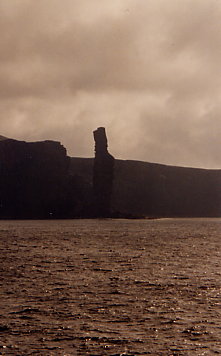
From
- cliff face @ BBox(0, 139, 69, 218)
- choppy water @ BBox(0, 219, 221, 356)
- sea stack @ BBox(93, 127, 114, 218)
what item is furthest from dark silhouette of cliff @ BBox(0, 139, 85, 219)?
choppy water @ BBox(0, 219, 221, 356)

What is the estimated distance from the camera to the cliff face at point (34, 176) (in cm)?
16162

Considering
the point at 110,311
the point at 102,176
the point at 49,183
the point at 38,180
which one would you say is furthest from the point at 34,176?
the point at 110,311

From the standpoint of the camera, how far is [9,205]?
525 feet

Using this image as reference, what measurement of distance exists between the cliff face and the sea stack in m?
9.52

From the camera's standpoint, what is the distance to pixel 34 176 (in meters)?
165

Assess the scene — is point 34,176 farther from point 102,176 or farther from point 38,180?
point 102,176

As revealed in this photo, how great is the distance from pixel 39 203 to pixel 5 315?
15154 centimetres

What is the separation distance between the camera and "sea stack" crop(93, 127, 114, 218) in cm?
16050

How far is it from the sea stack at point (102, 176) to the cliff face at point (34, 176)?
31.2 feet

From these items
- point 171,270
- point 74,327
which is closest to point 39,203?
point 171,270

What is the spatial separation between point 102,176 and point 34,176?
20.3 m

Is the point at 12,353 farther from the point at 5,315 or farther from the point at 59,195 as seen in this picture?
the point at 59,195

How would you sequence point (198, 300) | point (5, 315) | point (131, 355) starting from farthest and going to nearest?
point (198, 300) < point (5, 315) < point (131, 355)

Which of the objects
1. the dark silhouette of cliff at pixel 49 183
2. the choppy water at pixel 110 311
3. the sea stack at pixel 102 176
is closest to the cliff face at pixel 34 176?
the dark silhouette of cliff at pixel 49 183
